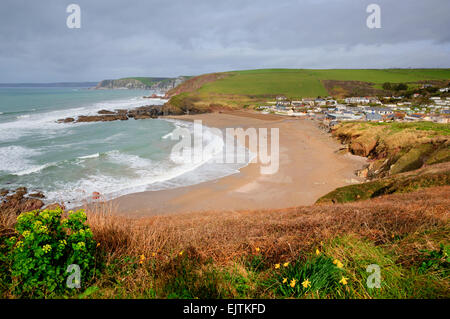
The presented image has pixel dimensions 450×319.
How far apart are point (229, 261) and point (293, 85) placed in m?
130

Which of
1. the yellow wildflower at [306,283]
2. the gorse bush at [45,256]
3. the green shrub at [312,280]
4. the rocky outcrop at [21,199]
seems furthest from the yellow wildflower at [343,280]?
the rocky outcrop at [21,199]

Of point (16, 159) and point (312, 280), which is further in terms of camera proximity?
point (16, 159)

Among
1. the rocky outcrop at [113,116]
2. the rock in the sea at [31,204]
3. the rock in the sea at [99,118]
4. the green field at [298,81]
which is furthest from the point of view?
the green field at [298,81]

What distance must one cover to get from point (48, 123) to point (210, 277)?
180 feet

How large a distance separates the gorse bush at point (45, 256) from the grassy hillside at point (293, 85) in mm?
83675

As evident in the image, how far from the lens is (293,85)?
12319cm

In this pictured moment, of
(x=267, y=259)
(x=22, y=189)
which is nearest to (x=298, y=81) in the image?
(x=22, y=189)

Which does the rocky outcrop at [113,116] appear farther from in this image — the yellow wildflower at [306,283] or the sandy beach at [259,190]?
the yellow wildflower at [306,283]

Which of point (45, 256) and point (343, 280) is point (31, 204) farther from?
point (343, 280)

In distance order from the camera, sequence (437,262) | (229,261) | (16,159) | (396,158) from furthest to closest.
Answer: (16,159) → (396,158) → (229,261) → (437,262)

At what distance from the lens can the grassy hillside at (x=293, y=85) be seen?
341ft

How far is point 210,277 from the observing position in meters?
2.94

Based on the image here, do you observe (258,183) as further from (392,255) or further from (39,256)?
(39,256)

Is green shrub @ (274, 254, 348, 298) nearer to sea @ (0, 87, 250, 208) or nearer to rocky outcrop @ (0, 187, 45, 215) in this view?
sea @ (0, 87, 250, 208)
